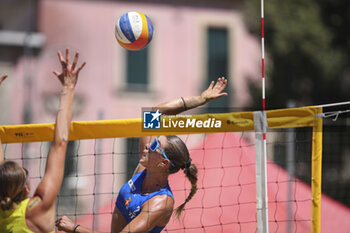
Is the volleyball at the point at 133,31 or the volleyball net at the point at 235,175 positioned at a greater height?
the volleyball at the point at 133,31

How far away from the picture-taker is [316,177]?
400 cm

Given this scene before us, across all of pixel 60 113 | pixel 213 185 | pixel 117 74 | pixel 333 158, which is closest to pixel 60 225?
pixel 60 113

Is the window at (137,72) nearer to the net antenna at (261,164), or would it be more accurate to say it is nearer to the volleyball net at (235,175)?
the volleyball net at (235,175)

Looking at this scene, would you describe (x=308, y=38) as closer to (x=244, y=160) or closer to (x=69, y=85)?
(x=244, y=160)

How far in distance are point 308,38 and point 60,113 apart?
1110 centimetres

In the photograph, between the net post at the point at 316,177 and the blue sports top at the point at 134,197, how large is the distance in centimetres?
112

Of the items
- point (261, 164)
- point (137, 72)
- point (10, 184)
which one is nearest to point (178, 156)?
point (261, 164)

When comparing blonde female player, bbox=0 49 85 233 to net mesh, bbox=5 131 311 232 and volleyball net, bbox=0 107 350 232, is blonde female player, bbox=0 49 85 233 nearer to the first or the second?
volleyball net, bbox=0 107 350 232

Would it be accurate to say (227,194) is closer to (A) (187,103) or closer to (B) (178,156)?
(A) (187,103)

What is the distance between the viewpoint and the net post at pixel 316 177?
3.98 m

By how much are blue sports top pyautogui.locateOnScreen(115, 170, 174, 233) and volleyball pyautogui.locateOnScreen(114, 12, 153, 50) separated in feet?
4.27

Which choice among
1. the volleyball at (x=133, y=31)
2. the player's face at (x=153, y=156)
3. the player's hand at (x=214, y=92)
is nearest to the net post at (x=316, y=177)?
the player's hand at (x=214, y=92)

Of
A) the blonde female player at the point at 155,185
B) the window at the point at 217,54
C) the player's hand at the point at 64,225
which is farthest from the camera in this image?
the window at the point at 217,54

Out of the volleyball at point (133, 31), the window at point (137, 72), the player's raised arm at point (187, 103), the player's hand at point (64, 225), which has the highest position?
the window at point (137, 72)
